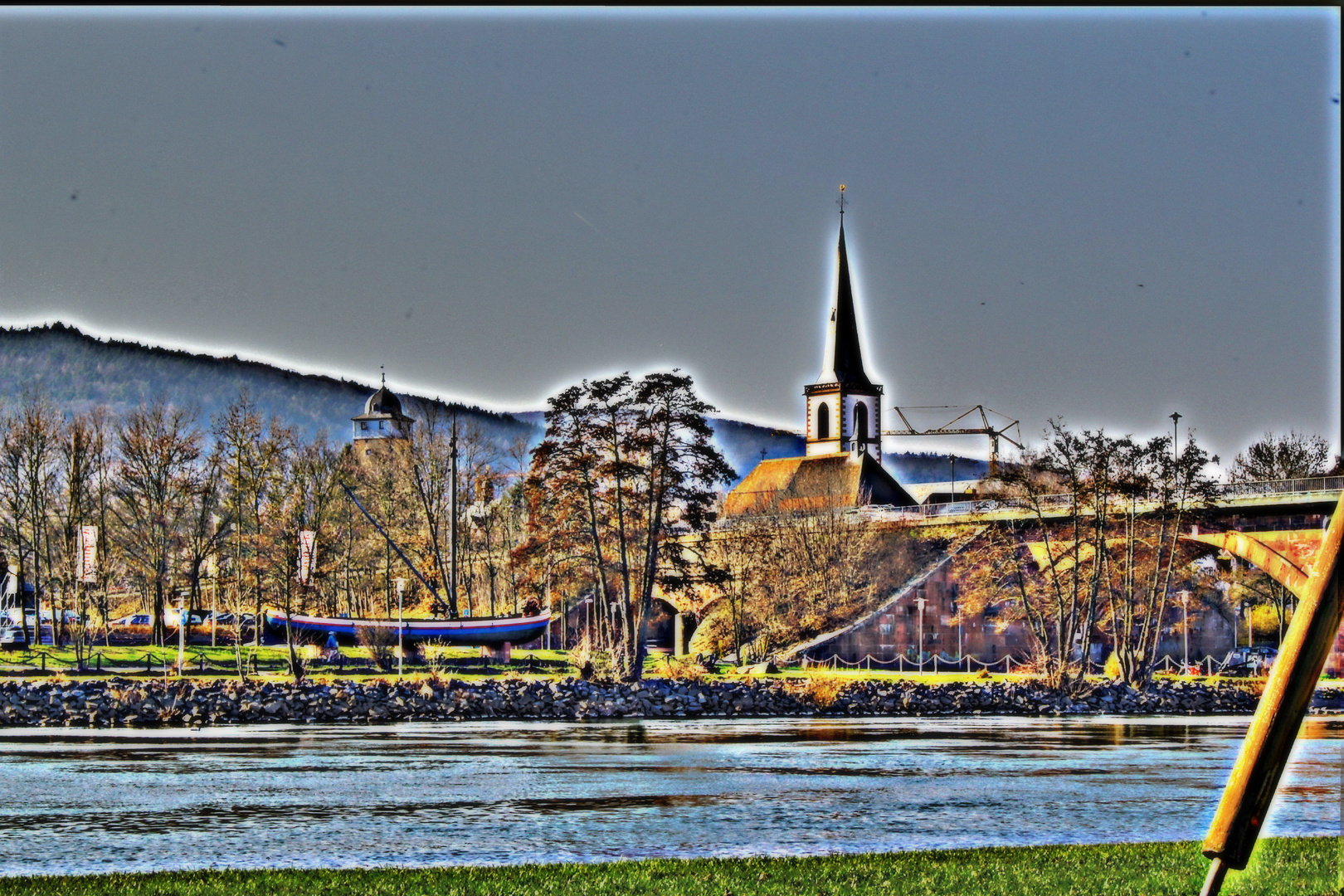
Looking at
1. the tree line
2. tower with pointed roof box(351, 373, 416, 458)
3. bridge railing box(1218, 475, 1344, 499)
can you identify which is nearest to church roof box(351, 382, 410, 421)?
tower with pointed roof box(351, 373, 416, 458)

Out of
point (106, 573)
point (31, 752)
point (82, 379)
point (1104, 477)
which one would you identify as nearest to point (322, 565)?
point (106, 573)

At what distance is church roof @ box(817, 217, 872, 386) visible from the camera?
113 m

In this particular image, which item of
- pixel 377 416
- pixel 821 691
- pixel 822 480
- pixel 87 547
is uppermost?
pixel 377 416

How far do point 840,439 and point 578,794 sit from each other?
334 ft

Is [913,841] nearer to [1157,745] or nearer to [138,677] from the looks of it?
[1157,745]

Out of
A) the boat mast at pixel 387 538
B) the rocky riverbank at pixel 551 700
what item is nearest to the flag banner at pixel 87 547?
the rocky riverbank at pixel 551 700

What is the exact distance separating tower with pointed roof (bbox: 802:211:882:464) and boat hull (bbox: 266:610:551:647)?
5942cm

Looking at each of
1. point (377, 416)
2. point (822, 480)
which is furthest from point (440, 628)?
point (377, 416)

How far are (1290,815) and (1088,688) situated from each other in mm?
27880

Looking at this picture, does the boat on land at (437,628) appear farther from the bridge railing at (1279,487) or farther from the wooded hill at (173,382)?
the wooded hill at (173,382)

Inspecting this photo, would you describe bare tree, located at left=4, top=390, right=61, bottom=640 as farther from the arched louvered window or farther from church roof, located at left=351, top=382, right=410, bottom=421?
church roof, located at left=351, top=382, right=410, bottom=421

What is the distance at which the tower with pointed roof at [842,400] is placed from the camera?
384 ft

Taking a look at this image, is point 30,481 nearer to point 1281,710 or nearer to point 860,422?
point 1281,710

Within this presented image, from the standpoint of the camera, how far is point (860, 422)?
390 ft
